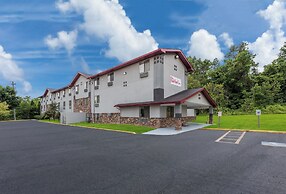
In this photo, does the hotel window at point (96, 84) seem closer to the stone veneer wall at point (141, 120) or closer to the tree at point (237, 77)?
the stone veneer wall at point (141, 120)

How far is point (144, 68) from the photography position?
18234mm

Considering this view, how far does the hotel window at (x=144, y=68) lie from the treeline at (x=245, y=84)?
16.0 m

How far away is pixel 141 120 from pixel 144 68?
18.7 feet

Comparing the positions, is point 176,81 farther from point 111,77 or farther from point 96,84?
point 96,84

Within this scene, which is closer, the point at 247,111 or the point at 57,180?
the point at 57,180

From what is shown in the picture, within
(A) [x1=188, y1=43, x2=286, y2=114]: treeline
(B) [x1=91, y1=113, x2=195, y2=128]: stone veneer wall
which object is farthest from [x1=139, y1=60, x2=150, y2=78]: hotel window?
(A) [x1=188, y1=43, x2=286, y2=114]: treeline

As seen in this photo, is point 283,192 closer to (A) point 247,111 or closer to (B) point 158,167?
(B) point 158,167

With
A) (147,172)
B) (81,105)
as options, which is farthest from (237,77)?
(147,172)

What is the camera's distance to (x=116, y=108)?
2184 cm

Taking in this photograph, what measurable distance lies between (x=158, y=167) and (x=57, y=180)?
2.94 metres

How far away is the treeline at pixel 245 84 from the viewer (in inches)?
1175

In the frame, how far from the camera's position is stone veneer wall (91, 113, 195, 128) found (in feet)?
53.5

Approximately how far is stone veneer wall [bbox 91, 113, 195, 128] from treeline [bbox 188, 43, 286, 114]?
13.1 m

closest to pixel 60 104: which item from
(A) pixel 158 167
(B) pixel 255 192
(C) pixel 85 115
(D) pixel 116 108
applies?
(C) pixel 85 115
